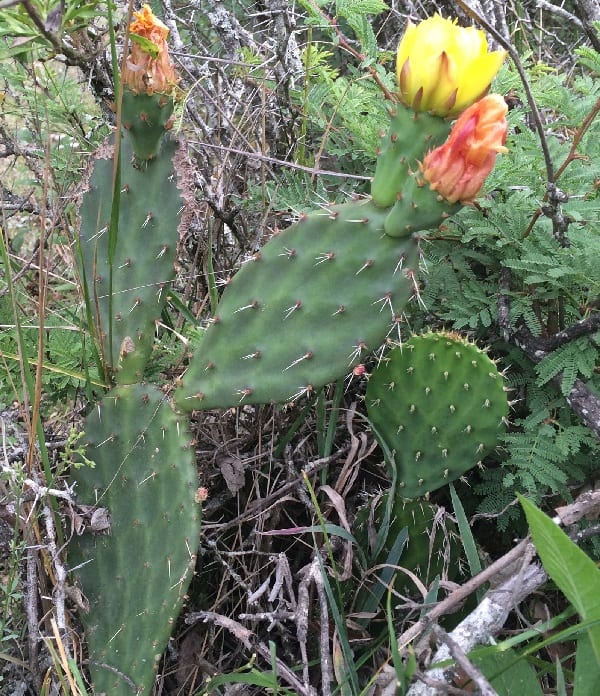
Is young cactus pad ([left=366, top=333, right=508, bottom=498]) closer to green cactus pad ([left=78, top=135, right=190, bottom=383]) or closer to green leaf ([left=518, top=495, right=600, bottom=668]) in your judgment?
green leaf ([left=518, top=495, right=600, bottom=668])

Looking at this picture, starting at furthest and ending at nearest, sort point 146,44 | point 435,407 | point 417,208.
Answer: point 435,407
point 146,44
point 417,208

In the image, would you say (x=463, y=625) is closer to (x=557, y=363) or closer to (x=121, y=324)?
(x=557, y=363)

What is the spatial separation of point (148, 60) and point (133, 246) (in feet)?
1.08

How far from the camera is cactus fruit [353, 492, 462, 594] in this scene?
1.28m

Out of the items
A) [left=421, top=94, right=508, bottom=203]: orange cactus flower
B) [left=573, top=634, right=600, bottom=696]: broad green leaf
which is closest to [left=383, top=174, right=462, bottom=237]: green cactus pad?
[left=421, top=94, right=508, bottom=203]: orange cactus flower

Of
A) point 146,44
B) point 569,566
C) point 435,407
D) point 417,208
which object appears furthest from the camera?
point 435,407

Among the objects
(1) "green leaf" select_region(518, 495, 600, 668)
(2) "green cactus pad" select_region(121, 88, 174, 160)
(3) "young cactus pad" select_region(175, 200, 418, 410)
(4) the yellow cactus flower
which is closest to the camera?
(1) "green leaf" select_region(518, 495, 600, 668)

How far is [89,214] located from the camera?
1.33 metres

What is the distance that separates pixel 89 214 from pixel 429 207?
0.68 meters

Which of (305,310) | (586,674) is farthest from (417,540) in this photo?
(305,310)

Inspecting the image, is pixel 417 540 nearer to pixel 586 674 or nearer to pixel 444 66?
pixel 586 674

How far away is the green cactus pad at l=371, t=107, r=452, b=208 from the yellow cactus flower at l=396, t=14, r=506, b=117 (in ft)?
0.10

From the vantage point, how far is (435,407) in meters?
1.28

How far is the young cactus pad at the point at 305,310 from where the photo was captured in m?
1.11
